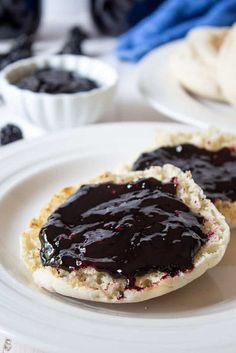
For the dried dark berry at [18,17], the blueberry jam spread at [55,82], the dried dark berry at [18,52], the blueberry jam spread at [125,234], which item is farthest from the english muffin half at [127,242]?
the dried dark berry at [18,17]

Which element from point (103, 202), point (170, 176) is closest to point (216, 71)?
point (170, 176)

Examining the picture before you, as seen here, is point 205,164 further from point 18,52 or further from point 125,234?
point 18,52

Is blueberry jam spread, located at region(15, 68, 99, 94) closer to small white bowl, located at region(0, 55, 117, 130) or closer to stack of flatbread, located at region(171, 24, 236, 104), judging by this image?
small white bowl, located at region(0, 55, 117, 130)

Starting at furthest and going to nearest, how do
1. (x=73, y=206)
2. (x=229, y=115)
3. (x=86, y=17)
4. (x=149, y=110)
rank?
(x=86, y=17) < (x=149, y=110) < (x=229, y=115) < (x=73, y=206)

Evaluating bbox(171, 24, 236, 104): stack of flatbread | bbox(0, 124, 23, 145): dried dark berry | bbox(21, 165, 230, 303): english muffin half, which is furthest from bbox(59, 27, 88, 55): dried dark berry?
bbox(21, 165, 230, 303): english muffin half

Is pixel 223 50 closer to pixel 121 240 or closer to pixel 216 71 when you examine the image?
pixel 216 71
